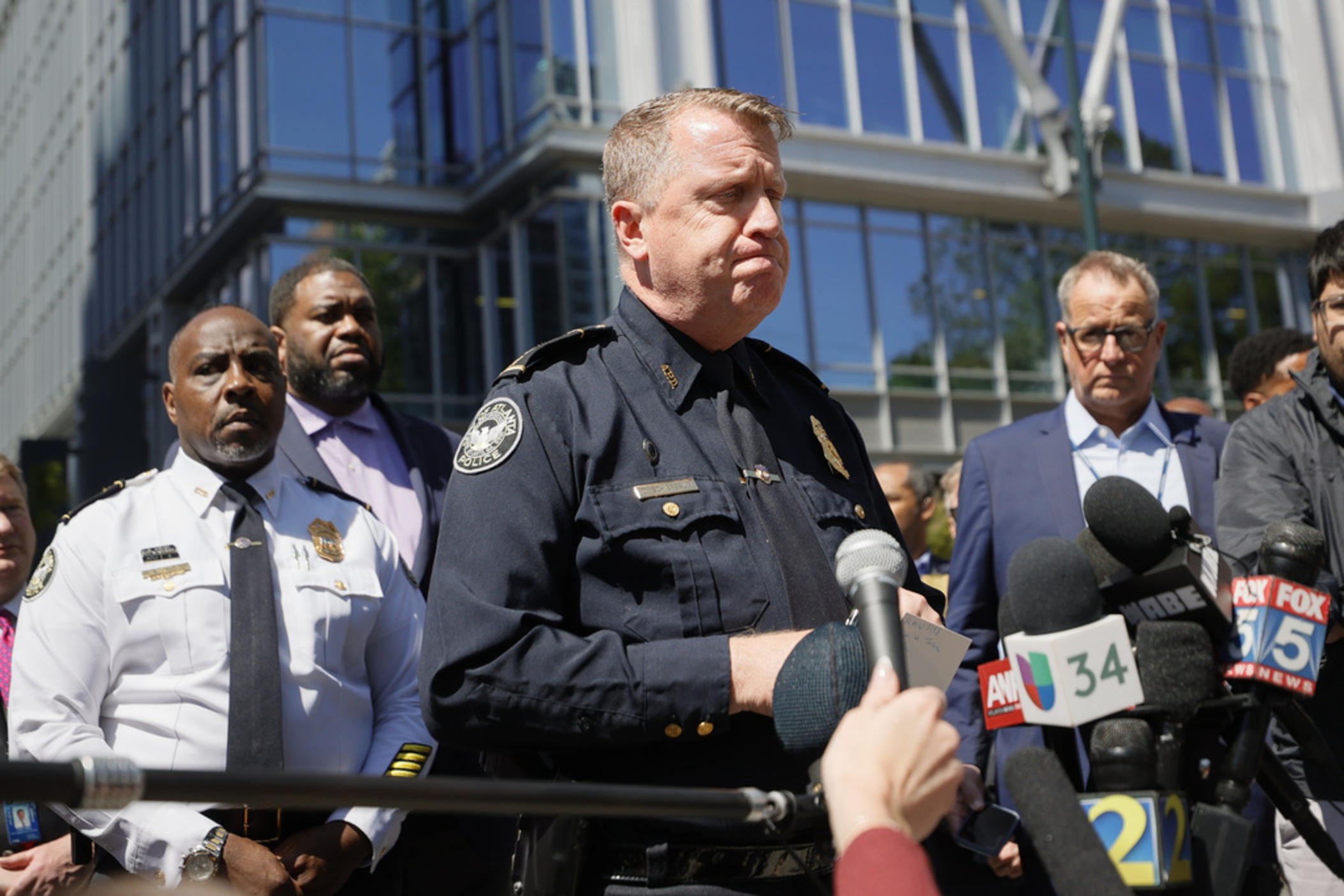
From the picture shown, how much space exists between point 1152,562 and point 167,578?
2.45 meters

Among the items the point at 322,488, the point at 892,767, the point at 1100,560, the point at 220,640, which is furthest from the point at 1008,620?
the point at 322,488

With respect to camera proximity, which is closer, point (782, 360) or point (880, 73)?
point (782, 360)

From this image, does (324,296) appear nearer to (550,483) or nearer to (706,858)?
(550,483)

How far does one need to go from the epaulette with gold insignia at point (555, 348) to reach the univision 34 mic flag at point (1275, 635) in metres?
1.41

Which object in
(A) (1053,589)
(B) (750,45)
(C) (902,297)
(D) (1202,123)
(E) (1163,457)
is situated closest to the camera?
(A) (1053,589)

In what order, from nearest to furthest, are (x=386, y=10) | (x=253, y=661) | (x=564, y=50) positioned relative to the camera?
(x=253, y=661)
(x=564, y=50)
(x=386, y=10)

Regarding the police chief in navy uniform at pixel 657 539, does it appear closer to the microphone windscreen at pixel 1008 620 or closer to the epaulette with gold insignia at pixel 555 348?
the epaulette with gold insignia at pixel 555 348

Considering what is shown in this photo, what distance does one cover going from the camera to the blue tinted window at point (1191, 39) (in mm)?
24719

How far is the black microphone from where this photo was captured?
6.43ft

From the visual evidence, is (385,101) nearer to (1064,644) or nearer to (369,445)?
(369,445)

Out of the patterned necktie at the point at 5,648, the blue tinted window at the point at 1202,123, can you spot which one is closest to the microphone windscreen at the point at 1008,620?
the patterned necktie at the point at 5,648

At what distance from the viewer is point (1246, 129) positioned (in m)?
25.1

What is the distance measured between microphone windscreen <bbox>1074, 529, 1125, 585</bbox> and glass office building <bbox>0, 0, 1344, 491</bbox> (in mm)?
15819

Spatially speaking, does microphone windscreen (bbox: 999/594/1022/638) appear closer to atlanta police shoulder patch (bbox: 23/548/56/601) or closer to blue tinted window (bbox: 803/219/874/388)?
atlanta police shoulder patch (bbox: 23/548/56/601)
